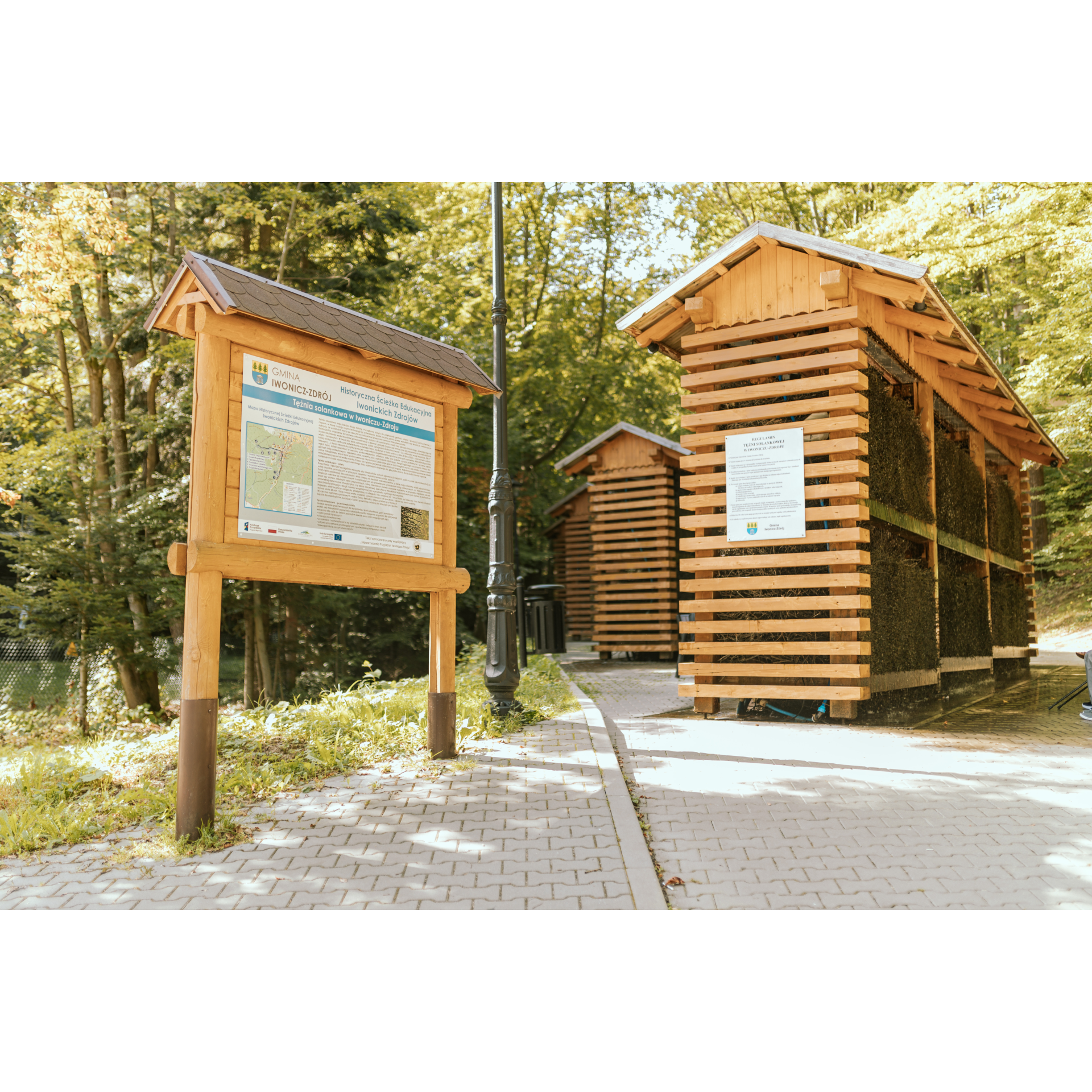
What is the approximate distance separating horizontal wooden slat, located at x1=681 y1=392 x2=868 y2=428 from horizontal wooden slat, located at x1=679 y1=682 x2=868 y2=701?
2.69m

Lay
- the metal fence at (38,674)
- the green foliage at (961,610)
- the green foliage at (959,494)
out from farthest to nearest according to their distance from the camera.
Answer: the metal fence at (38,674) < the green foliage at (959,494) < the green foliage at (961,610)

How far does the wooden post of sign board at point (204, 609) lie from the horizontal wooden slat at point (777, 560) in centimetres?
491

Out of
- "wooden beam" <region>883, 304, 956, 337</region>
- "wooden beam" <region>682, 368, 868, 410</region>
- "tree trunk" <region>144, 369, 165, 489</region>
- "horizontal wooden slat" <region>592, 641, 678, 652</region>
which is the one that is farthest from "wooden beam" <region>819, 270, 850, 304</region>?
"tree trunk" <region>144, 369, 165, 489</region>

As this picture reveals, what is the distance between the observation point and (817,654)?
9.05m

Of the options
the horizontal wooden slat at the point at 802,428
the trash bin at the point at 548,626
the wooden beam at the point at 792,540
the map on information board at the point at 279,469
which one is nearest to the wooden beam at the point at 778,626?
the wooden beam at the point at 792,540

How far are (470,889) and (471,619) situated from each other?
62.1 ft

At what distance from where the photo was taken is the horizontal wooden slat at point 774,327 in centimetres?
894

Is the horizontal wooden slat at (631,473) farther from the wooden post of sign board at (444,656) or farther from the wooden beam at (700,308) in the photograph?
the wooden post of sign board at (444,656)

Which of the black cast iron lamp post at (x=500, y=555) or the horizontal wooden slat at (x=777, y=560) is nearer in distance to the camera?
the horizontal wooden slat at (x=777, y=560)

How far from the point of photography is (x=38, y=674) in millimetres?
17344

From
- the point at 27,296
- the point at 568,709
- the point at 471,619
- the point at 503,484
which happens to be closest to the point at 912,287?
the point at 503,484

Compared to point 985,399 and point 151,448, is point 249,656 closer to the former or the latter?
point 151,448

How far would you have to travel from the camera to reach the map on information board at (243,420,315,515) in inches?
225
